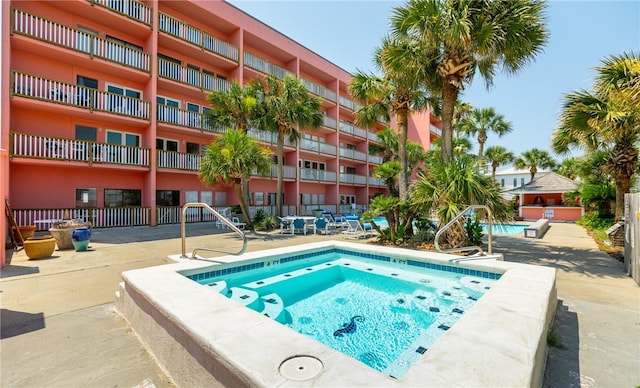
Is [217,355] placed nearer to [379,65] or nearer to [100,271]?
[100,271]

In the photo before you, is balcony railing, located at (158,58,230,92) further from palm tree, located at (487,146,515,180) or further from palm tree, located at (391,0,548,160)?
palm tree, located at (487,146,515,180)

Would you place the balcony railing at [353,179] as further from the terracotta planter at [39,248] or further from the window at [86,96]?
the terracotta planter at [39,248]

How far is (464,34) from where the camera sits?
321 inches

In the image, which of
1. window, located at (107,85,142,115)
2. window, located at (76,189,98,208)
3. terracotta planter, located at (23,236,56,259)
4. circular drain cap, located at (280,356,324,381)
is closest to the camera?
circular drain cap, located at (280,356,324,381)

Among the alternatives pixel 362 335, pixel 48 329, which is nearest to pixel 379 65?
pixel 362 335

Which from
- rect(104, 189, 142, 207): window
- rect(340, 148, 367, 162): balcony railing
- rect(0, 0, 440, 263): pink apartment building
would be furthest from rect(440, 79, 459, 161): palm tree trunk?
rect(340, 148, 367, 162): balcony railing

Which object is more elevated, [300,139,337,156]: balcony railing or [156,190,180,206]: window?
[300,139,337,156]: balcony railing

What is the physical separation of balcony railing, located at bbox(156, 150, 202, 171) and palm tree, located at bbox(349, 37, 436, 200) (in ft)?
36.1

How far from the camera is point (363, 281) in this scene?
6926 mm

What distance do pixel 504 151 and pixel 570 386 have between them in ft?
121

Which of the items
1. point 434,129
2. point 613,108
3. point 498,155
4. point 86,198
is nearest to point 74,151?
point 86,198

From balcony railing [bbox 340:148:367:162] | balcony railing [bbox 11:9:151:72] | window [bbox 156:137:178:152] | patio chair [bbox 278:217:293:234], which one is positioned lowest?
patio chair [bbox 278:217:293:234]

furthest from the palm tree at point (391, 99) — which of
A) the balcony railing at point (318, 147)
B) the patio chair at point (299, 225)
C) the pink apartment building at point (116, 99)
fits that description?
the pink apartment building at point (116, 99)

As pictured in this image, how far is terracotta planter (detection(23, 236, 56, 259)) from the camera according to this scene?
802 cm
